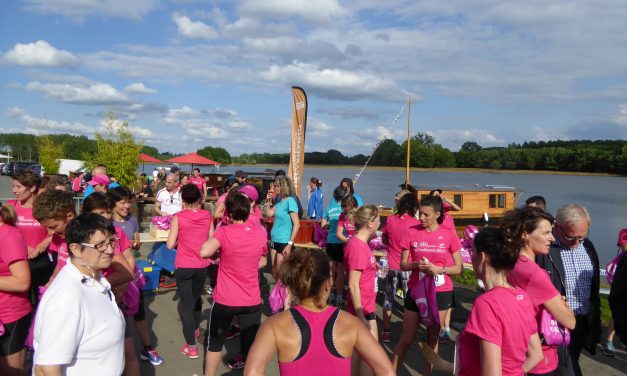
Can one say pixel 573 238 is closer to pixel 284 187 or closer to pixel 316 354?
pixel 316 354

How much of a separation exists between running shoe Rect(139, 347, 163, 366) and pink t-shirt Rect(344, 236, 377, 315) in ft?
6.62

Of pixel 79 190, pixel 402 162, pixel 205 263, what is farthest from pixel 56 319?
Answer: pixel 402 162

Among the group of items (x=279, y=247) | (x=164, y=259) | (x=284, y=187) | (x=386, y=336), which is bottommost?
(x=386, y=336)

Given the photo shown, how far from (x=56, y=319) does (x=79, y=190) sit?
17.3 metres

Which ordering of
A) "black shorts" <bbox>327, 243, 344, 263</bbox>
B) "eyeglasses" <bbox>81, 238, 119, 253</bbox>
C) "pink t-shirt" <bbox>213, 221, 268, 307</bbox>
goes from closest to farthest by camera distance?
"eyeglasses" <bbox>81, 238, 119, 253</bbox>
"pink t-shirt" <bbox>213, 221, 268, 307</bbox>
"black shorts" <bbox>327, 243, 344, 263</bbox>

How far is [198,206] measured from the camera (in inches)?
190

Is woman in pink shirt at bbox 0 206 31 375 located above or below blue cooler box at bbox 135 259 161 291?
above

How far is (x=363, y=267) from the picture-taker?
146 inches

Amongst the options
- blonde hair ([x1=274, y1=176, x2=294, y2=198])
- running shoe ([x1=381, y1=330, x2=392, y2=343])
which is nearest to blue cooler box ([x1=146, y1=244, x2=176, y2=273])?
blonde hair ([x1=274, y1=176, x2=294, y2=198])

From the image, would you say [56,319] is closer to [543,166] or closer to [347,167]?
[347,167]

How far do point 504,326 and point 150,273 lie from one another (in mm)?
5767

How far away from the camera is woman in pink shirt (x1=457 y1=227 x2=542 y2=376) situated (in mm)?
2092

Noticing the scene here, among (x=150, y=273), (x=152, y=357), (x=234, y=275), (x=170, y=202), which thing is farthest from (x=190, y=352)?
(x=170, y=202)

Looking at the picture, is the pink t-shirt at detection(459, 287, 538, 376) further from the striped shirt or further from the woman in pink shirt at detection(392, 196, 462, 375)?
the woman in pink shirt at detection(392, 196, 462, 375)
